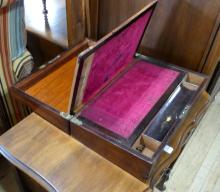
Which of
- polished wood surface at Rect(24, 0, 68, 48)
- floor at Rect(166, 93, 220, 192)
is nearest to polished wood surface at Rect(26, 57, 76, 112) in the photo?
polished wood surface at Rect(24, 0, 68, 48)

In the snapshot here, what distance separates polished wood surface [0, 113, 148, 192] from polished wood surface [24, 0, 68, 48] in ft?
1.63

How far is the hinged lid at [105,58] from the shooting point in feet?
2.05

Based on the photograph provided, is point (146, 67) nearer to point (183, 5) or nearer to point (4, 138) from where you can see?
point (183, 5)

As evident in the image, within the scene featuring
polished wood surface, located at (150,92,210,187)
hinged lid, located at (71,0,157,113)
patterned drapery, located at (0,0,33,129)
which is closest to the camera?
hinged lid, located at (71,0,157,113)

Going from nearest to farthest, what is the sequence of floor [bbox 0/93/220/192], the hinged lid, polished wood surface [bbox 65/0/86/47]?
the hinged lid
polished wood surface [bbox 65/0/86/47]
floor [bbox 0/93/220/192]

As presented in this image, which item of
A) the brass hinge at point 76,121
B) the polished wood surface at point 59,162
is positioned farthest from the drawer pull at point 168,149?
the brass hinge at point 76,121

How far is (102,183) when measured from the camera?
69 centimetres

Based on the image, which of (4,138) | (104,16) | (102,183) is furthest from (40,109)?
(104,16)

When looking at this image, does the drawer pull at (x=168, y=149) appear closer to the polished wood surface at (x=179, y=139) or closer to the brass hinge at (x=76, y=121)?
the polished wood surface at (x=179, y=139)

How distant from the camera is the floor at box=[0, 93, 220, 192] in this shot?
1335 millimetres

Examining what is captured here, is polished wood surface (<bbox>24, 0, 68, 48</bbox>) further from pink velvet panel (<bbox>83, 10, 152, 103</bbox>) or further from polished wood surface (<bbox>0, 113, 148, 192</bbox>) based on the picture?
polished wood surface (<bbox>0, 113, 148, 192</bbox>)

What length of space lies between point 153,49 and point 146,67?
13 centimetres

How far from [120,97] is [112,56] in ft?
0.56

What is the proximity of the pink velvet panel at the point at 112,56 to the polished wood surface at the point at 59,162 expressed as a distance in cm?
17
